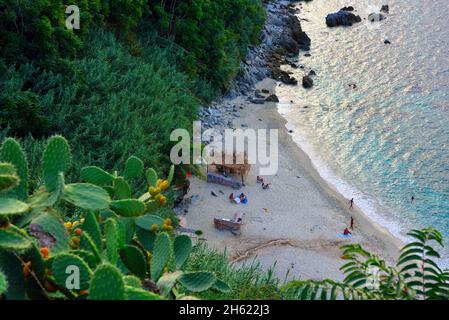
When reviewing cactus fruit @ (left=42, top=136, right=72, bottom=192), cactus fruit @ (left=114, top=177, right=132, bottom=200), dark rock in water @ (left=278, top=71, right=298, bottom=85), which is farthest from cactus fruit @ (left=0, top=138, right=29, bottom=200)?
dark rock in water @ (left=278, top=71, right=298, bottom=85)

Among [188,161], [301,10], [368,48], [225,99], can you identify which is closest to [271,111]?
[225,99]

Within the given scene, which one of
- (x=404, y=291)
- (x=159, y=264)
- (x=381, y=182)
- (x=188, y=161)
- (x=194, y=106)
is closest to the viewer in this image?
(x=159, y=264)

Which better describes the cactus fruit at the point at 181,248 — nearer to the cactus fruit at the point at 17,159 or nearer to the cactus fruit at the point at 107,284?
the cactus fruit at the point at 17,159

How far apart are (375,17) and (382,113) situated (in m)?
19.3

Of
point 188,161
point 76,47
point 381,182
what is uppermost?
point 76,47

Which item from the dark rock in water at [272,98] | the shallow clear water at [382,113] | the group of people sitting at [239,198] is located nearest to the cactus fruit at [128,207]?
the group of people sitting at [239,198]

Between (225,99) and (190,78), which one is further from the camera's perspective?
(225,99)

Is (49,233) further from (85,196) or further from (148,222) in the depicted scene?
(148,222)

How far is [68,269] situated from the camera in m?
3.56

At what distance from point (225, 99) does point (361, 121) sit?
8958 millimetres

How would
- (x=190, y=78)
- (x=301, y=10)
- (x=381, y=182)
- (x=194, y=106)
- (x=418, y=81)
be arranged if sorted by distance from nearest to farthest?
(x=194, y=106) → (x=381, y=182) → (x=190, y=78) → (x=418, y=81) → (x=301, y=10)

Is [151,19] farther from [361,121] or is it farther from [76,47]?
[361,121]

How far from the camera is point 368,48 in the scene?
4431 centimetres

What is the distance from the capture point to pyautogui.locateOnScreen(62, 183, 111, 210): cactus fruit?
163 inches
